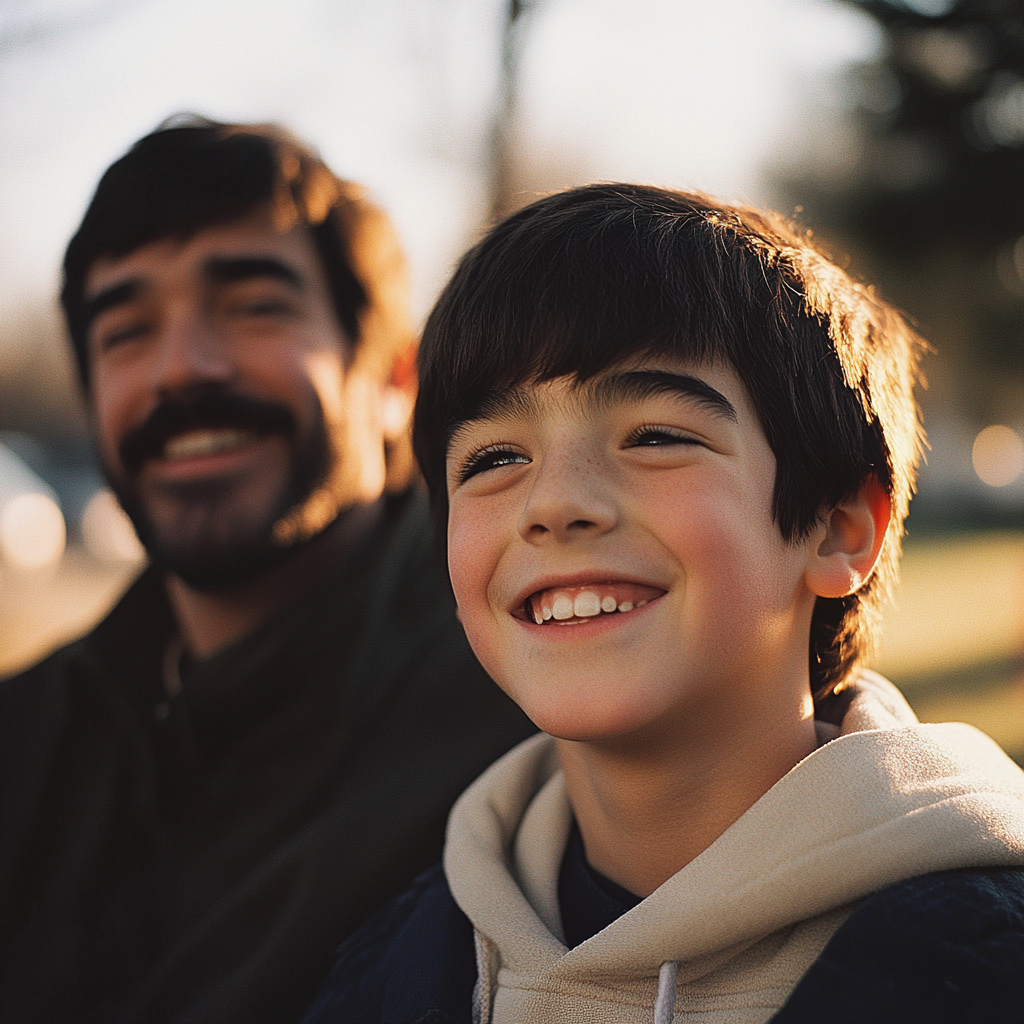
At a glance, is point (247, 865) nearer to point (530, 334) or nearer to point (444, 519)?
point (444, 519)

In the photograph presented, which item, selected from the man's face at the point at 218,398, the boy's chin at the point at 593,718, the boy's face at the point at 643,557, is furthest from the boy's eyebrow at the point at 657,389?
the man's face at the point at 218,398

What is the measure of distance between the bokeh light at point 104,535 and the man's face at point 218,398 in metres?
10.7

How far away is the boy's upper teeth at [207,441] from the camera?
2.65 meters

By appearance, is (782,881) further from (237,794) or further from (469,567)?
(237,794)

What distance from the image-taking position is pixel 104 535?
1316 cm

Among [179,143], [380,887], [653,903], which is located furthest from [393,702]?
[179,143]

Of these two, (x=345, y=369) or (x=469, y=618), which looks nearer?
(x=469, y=618)

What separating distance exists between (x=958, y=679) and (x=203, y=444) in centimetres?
530

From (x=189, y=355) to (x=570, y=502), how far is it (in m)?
1.59

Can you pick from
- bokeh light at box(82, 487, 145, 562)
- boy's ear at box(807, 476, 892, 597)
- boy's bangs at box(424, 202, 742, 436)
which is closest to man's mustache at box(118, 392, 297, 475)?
boy's bangs at box(424, 202, 742, 436)

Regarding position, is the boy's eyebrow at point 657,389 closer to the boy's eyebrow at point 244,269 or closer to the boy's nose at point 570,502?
the boy's nose at point 570,502

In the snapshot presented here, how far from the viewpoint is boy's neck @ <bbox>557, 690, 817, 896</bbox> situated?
4.73ft

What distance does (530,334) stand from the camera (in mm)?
1475

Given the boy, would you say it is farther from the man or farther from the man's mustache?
the man's mustache
